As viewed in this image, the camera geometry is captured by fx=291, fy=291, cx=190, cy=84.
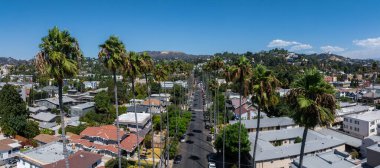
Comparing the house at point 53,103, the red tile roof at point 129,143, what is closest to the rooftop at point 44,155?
the red tile roof at point 129,143

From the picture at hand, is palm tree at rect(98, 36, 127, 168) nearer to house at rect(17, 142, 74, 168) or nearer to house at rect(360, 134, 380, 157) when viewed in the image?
house at rect(17, 142, 74, 168)

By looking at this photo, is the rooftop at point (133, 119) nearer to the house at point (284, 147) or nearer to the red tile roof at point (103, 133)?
the red tile roof at point (103, 133)

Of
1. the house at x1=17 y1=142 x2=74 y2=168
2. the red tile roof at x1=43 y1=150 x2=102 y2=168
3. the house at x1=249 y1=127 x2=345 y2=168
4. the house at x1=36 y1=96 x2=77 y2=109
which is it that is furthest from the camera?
the house at x1=36 y1=96 x2=77 y2=109

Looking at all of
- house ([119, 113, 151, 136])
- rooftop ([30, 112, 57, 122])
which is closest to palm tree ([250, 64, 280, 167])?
house ([119, 113, 151, 136])

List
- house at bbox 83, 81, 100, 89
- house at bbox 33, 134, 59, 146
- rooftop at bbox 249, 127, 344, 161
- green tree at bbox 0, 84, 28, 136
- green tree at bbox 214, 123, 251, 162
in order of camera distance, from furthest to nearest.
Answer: house at bbox 83, 81, 100, 89, green tree at bbox 0, 84, 28, 136, house at bbox 33, 134, 59, 146, rooftop at bbox 249, 127, 344, 161, green tree at bbox 214, 123, 251, 162

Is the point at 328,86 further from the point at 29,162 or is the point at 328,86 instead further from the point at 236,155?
the point at 29,162

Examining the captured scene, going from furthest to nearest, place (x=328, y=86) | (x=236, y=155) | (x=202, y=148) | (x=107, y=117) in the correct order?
(x=107, y=117)
(x=202, y=148)
(x=236, y=155)
(x=328, y=86)

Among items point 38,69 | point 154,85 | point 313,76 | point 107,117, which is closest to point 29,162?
point 38,69
